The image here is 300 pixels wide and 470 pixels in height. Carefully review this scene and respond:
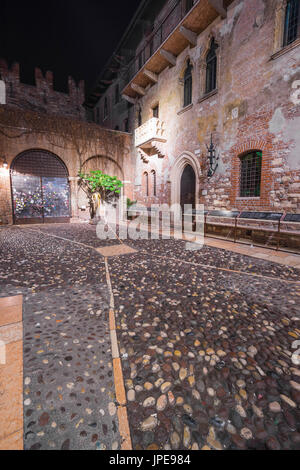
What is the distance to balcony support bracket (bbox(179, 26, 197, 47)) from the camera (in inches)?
376


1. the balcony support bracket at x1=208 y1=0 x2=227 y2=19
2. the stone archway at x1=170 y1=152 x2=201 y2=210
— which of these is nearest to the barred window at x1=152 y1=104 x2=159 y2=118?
the stone archway at x1=170 y1=152 x2=201 y2=210

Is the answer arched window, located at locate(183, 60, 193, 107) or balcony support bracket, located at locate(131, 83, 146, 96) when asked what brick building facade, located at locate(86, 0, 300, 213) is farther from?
balcony support bracket, located at locate(131, 83, 146, 96)

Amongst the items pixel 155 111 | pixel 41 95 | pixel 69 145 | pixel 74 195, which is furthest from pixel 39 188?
pixel 41 95

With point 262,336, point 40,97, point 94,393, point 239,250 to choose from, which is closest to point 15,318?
point 94,393

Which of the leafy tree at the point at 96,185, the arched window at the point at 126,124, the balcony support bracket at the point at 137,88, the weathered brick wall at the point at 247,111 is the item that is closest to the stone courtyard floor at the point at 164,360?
the weathered brick wall at the point at 247,111

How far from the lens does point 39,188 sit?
44.1 feet

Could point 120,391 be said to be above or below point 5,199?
below

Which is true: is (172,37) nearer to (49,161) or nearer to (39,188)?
(49,161)

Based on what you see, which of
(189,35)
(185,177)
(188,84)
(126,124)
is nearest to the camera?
(189,35)

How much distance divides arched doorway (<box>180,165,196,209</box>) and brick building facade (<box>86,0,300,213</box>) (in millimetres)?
176

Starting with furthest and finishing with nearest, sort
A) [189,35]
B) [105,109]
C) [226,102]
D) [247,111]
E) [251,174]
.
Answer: [105,109], [189,35], [226,102], [251,174], [247,111]

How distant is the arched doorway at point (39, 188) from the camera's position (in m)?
12.8

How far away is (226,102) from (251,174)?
329 centimetres
